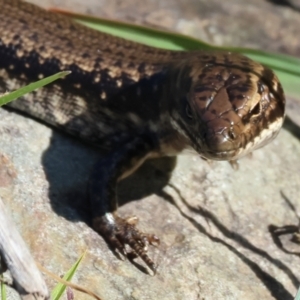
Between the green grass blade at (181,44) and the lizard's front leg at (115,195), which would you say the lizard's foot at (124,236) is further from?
the green grass blade at (181,44)

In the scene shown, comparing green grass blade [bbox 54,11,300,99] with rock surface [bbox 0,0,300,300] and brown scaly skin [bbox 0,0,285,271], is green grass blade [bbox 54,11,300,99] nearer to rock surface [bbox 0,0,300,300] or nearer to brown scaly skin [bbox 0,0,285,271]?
rock surface [bbox 0,0,300,300]

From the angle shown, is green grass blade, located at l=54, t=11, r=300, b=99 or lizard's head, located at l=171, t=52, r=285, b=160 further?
green grass blade, located at l=54, t=11, r=300, b=99

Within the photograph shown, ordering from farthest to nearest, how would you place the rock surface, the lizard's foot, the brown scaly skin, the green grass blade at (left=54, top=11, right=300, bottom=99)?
the green grass blade at (left=54, top=11, right=300, bottom=99) → the brown scaly skin → the lizard's foot → the rock surface

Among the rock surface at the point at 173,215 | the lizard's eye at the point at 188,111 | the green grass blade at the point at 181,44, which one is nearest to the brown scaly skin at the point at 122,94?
the lizard's eye at the point at 188,111

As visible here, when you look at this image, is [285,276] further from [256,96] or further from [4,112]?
[4,112]

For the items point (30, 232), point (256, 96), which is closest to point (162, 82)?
point (256, 96)

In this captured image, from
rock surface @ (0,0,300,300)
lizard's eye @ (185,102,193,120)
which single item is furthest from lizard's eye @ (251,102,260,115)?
rock surface @ (0,0,300,300)

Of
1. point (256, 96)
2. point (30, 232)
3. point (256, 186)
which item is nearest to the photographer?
point (30, 232)
